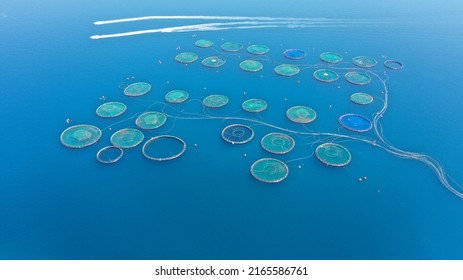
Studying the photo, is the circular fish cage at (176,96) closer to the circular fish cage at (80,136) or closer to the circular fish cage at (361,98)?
the circular fish cage at (80,136)

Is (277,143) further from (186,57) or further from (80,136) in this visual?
(186,57)

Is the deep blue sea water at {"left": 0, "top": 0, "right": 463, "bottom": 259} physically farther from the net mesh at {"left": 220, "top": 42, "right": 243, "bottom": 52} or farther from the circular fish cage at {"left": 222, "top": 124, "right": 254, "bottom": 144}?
the net mesh at {"left": 220, "top": 42, "right": 243, "bottom": 52}

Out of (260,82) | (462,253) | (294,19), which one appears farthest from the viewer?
(294,19)

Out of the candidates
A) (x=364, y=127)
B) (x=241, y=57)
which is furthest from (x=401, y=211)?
(x=241, y=57)

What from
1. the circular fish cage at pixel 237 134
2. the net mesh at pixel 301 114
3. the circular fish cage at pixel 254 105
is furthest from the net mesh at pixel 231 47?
the circular fish cage at pixel 237 134

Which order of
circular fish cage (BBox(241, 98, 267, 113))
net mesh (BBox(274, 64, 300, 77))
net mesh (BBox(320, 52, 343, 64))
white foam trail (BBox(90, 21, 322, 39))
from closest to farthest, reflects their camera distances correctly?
circular fish cage (BBox(241, 98, 267, 113)), net mesh (BBox(274, 64, 300, 77)), net mesh (BBox(320, 52, 343, 64)), white foam trail (BBox(90, 21, 322, 39))

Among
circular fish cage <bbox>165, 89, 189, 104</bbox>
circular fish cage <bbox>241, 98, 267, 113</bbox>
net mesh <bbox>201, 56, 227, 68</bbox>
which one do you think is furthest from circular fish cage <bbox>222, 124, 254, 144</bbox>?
net mesh <bbox>201, 56, 227, 68</bbox>

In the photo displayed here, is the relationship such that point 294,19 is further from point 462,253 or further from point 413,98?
point 462,253

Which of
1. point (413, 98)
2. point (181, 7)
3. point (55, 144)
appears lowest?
point (55, 144)

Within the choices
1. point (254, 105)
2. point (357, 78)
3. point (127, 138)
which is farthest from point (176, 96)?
point (357, 78)
